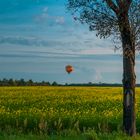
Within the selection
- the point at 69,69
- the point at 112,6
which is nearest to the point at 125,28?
the point at 112,6

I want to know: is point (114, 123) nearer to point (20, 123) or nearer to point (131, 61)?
point (20, 123)

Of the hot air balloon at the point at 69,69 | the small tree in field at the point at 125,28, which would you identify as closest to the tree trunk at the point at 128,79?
the small tree in field at the point at 125,28

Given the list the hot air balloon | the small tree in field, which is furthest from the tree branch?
the hot air balloon

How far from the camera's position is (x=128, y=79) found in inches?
850

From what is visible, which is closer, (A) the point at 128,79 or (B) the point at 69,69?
(A) the point at 128,79

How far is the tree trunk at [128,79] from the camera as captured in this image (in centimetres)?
2162

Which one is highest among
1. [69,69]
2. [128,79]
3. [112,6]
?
[69,69]

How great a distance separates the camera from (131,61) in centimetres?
2178

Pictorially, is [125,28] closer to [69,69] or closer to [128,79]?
[128,79]

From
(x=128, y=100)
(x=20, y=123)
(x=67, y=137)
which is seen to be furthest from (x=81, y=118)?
(x=67, y=137)

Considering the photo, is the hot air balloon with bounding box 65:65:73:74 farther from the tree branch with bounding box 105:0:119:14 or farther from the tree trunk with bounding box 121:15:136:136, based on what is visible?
the tree branch with bounding box 105:0:119:14

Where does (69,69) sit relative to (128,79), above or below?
above

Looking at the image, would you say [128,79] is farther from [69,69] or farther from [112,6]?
[69,69]

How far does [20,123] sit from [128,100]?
9.50 m
